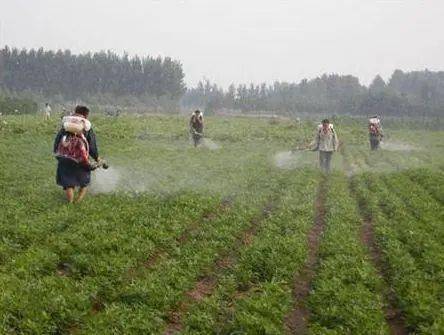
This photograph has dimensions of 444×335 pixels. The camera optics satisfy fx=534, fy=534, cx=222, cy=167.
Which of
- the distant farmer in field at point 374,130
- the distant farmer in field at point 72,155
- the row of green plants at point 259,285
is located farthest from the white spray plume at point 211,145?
the row of green plants at point 259,285

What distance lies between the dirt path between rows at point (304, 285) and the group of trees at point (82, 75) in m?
132

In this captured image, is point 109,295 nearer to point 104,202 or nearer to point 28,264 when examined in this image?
→ point 28,264

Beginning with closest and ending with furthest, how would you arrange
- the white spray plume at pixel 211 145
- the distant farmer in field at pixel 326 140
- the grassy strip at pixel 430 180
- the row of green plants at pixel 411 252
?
1. the row of green plants at pixel 411 252
2. the grassy strip at pixel 430 180
3. the distant farmer in field at pixel 326 140
4. the white spray plume at pixel 211 145

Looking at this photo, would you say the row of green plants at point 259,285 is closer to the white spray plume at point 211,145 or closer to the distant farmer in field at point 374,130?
the white spray plume at point 211,145

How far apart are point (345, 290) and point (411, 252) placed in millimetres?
3318

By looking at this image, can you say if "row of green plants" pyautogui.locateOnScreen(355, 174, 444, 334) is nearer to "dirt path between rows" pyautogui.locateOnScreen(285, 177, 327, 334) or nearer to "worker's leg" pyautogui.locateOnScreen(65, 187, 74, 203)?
"dirt path between rows" pyautogui.locateOnScreen(285, 177, 327, 334)

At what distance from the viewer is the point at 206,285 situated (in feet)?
30.8

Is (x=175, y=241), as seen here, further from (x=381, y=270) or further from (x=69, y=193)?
(x=69, y=193)

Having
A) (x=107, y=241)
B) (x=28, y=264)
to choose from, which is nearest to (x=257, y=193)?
(x=107, y=241)

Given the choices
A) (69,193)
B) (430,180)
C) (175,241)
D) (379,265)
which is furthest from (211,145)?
(379,265)

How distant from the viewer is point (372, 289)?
9375 millimetres

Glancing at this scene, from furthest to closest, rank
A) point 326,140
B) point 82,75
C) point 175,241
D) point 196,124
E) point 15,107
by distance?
1. point 82,75
2. point 15,107
3. point 196,124
4. point 326,140
5. point 175,241

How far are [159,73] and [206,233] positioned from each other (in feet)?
488

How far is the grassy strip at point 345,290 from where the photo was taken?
7.91 m
